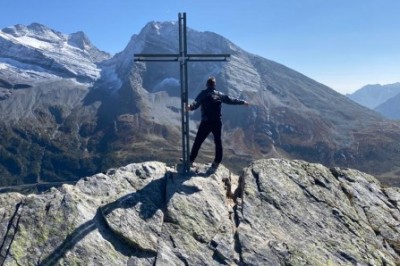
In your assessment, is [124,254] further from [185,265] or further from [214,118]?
[214,118]

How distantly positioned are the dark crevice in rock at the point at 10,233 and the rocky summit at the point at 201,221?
0.05 metres

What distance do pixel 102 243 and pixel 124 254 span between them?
96 cm

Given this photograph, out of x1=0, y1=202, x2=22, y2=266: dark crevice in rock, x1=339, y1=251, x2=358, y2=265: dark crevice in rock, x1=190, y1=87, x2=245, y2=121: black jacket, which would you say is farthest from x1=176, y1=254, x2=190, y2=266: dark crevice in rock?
x1=190, y1=87, x2=245, y2=121: black jacket

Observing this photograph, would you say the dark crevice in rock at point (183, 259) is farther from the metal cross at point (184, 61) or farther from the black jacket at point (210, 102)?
the black jacket at point (210, 102)

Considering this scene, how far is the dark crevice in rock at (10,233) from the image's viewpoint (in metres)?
16.2

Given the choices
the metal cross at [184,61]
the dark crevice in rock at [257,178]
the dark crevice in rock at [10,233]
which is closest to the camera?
the dark crevice in rock at [10,233]

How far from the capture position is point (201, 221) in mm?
18703

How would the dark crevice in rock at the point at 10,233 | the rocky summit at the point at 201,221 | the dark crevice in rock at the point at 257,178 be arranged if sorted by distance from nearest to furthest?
the dark crevice in rock at the point at 10,233 → the rocky summit at the point at 201,221 → the dark crevice in rock at the point at 257,178

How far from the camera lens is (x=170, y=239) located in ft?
57.6

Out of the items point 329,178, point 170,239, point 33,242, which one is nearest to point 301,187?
point 329,178

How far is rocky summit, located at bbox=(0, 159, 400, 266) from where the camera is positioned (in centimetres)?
1681

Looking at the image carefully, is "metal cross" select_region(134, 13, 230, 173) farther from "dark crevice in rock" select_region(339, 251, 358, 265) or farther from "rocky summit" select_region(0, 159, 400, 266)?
"dark crevice in rock" select_region(339, 251, 358, 265)

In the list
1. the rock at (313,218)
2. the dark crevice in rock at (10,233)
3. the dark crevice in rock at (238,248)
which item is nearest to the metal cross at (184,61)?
the rock at (313,218)

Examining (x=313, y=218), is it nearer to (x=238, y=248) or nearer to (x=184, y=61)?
(x=238, y=248)
